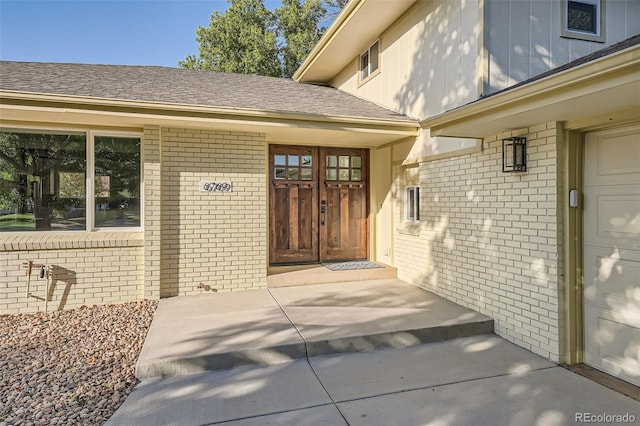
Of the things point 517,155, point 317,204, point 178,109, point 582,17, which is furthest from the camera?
point 317,204

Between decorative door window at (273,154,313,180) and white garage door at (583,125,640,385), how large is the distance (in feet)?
15.8

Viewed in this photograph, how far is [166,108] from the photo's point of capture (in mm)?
5145

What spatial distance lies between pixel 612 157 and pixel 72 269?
682 centimetres

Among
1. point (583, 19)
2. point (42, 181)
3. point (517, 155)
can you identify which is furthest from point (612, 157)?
point (42, 181)

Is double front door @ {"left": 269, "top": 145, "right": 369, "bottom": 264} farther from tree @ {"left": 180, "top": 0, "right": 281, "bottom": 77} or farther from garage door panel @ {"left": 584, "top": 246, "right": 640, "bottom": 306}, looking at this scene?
tree @ {"left": 180, "top": 0, "right": 281, "bottom": 77}

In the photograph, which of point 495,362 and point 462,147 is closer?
point 495,362

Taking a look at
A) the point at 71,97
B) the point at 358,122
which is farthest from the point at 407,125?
the point at 71,97

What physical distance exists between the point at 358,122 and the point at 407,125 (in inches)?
33.5

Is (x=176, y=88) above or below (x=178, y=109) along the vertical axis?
above

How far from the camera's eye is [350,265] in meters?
7.36

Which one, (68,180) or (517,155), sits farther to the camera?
(68,180)

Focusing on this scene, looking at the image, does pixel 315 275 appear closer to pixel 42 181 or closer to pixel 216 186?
pixel 216 186

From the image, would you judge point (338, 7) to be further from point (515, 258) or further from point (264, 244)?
point (515, 258)

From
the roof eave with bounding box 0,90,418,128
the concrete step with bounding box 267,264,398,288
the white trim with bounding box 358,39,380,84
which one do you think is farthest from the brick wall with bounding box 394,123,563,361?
the white trim with bounding box 358,39,380,84
